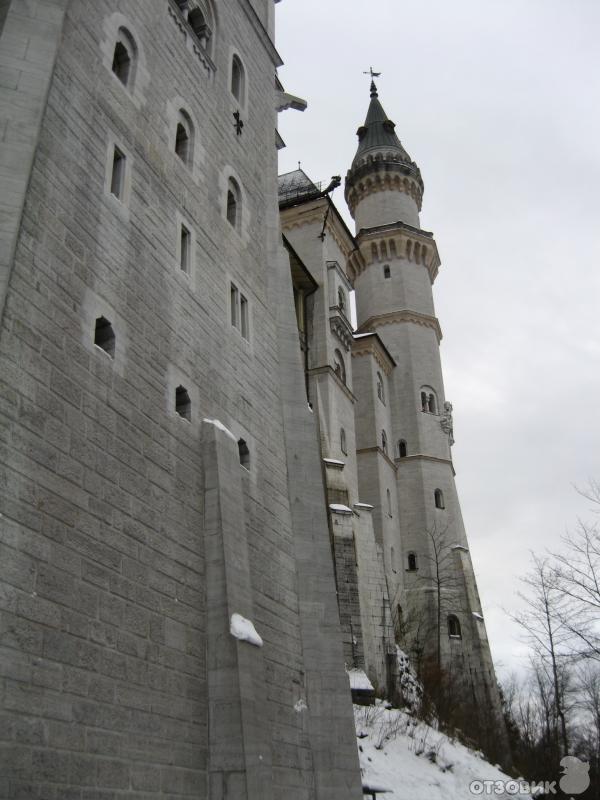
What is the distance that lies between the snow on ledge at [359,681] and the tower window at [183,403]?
10793mm

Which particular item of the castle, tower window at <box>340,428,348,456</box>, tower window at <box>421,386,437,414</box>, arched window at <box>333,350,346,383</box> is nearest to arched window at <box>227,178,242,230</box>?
the castle

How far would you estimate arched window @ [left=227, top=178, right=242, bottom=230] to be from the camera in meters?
16.5

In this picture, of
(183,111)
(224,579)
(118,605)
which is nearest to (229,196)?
(183,111)

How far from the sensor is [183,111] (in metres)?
15.1

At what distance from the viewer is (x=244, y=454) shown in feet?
46.2

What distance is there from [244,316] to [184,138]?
139 inches

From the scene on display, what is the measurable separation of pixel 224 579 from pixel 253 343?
18.8 ft

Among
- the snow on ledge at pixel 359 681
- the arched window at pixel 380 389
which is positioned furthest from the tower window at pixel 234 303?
the arched window at pixel 380 389

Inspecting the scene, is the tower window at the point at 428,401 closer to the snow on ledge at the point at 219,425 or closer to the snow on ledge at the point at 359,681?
the snow on ledge at the point at 359,681

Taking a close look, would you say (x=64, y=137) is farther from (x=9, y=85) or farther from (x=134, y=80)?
(x=134, y=80)

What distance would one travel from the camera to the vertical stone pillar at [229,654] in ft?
32.9

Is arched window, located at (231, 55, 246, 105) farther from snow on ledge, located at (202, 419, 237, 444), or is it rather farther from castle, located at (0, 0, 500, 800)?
snow on ledge, located at (202, 419, 237, 444)

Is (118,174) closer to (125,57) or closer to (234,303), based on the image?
(125,57)

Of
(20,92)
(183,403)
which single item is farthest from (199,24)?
(183,403)
